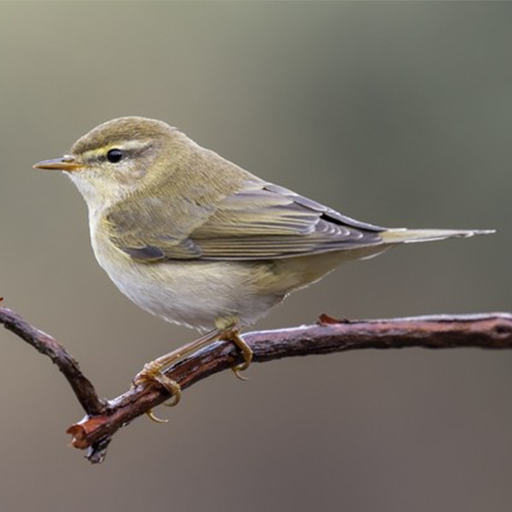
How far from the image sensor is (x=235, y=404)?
26.2ft

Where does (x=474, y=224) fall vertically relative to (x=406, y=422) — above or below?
above

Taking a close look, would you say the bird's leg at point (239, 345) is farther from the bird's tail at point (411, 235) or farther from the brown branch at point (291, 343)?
the bird's tail at point (411, 235)

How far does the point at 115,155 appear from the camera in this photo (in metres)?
4.19

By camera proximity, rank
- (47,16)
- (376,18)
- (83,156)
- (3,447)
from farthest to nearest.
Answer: (47,16) → (376,18) → (3,447) → (83,156)

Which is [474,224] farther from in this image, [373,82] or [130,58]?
[130,58]

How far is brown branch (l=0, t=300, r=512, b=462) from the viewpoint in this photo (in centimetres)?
214

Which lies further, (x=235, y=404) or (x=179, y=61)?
(x=179, y=61)

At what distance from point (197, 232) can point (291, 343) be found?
1.29m

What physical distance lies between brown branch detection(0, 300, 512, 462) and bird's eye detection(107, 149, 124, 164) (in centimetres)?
155

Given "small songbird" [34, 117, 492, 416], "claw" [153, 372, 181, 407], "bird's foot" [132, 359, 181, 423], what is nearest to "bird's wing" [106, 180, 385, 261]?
"small songbird" [34, 117, 492, 416]

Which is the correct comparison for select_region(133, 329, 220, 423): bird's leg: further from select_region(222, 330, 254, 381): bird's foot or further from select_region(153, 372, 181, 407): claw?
select_region(222, 330, 254, 381): bird's foot

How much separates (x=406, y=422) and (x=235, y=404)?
1486 mm

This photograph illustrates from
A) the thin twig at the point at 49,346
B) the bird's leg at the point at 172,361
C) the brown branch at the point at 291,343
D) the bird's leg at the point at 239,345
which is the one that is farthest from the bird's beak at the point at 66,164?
the thin twig at the point at 49,346

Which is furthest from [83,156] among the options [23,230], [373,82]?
[373,82]
